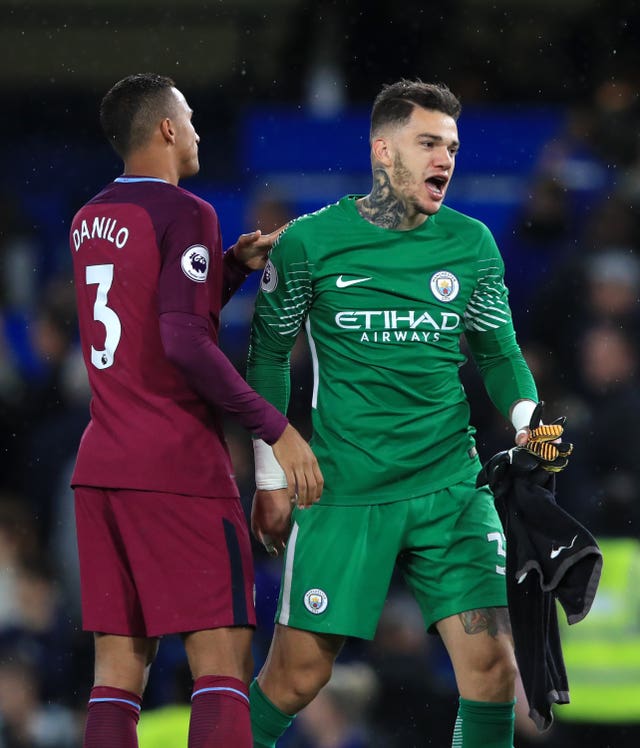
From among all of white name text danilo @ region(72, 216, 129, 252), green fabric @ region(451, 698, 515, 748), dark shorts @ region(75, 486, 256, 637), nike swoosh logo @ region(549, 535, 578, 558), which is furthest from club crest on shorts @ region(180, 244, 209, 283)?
green fabric @ region(451, 698, 515, 748)

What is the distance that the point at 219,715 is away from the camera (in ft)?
10.9

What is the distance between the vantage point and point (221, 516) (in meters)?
3.46

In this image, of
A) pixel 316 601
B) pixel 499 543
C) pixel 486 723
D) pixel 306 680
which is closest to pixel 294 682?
pixel 306 680

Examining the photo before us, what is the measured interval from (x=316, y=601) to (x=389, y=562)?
0.20 m

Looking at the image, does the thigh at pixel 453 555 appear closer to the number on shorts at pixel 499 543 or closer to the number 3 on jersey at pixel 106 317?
the number on shorts at pixel 499 543

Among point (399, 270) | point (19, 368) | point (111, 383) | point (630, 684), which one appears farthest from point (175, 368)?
point (19, 368)

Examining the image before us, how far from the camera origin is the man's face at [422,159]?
3736 millimetres

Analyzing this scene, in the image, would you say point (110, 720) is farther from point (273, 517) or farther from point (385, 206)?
point (385, 206)

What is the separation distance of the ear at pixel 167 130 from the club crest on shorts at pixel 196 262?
341mm

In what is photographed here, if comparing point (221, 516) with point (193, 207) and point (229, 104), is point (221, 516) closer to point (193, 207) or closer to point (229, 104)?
point (193, 207)

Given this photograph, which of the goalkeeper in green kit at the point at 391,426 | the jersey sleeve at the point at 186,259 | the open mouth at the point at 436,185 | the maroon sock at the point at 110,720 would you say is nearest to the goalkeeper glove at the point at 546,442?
the goalkeeper in green kit at the point at 391,426

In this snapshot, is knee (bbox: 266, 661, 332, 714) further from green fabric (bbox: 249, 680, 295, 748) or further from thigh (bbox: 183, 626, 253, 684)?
thigh (bbox: 183, 626, 253, 684)

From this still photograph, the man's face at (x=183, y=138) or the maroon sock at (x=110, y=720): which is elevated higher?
the man's face at (x=183, y=138)

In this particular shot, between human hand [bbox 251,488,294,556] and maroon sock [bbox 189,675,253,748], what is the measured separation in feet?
1.69
